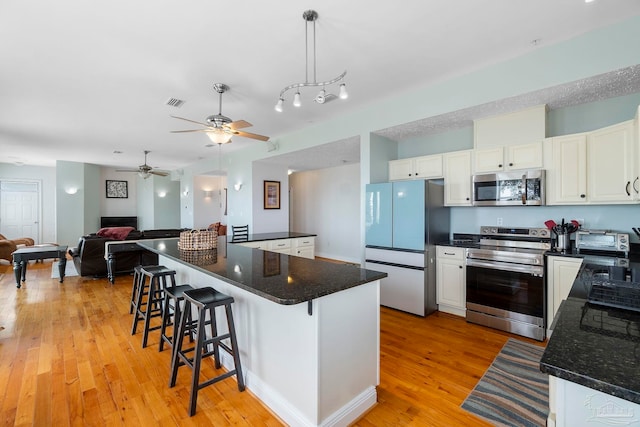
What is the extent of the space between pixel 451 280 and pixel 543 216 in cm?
125

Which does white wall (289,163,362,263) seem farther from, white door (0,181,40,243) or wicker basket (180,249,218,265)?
white door (0,181,40,243)

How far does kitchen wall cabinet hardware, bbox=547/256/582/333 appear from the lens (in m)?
2.71

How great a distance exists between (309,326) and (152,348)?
2031 millimetres

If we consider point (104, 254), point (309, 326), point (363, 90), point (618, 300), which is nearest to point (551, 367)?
point (618, 300)

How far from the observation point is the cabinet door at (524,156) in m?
3.07

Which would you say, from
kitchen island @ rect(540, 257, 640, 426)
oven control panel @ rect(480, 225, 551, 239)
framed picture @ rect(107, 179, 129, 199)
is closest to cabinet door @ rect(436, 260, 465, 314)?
oven control panel @ rect(480, 225, 551, 239)

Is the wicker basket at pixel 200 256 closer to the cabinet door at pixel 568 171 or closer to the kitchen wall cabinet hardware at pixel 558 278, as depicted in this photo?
the kitchen wall cabinet hardware at pixel 558 278

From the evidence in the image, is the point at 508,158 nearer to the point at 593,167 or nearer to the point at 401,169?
the point at 593,167

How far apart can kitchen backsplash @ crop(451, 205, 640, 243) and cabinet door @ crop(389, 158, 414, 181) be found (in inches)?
31.3

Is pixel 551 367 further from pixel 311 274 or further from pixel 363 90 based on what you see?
pixel 363 90

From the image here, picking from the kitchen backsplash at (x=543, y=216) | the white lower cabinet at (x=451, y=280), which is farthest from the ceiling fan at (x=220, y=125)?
the kitchen backsplash at (x=543, y=216)

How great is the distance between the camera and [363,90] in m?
3.49

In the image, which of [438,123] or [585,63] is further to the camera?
[438,123]

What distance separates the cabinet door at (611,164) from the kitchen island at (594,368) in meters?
2.01
